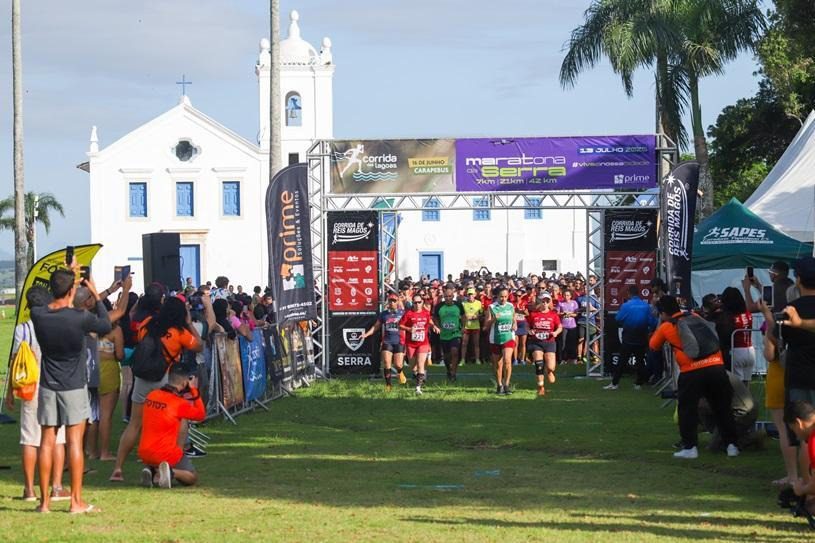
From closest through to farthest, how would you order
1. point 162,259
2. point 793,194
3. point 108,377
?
point 108,377, point 162,259, point 793,194

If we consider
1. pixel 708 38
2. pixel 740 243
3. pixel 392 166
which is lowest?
pixel 740 243

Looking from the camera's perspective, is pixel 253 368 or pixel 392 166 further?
pixel 392 166

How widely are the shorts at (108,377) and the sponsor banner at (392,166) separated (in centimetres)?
1211

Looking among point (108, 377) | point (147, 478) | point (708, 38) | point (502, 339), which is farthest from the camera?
point (708, 38)

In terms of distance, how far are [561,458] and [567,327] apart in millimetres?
14234

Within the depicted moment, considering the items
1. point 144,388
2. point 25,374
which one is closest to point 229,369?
point 144,388

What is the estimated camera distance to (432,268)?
199ft

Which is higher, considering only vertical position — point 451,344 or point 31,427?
point 31,427

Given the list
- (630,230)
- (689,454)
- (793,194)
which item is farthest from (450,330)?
(689,454)

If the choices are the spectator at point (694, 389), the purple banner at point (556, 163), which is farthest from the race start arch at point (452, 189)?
the spectator at point (694, 389)

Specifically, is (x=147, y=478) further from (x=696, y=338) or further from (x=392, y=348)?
(x=392, y=348)

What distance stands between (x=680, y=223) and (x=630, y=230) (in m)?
4.63

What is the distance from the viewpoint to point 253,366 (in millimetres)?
18859

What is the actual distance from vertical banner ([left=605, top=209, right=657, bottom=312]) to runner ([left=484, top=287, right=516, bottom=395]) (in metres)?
4.61
